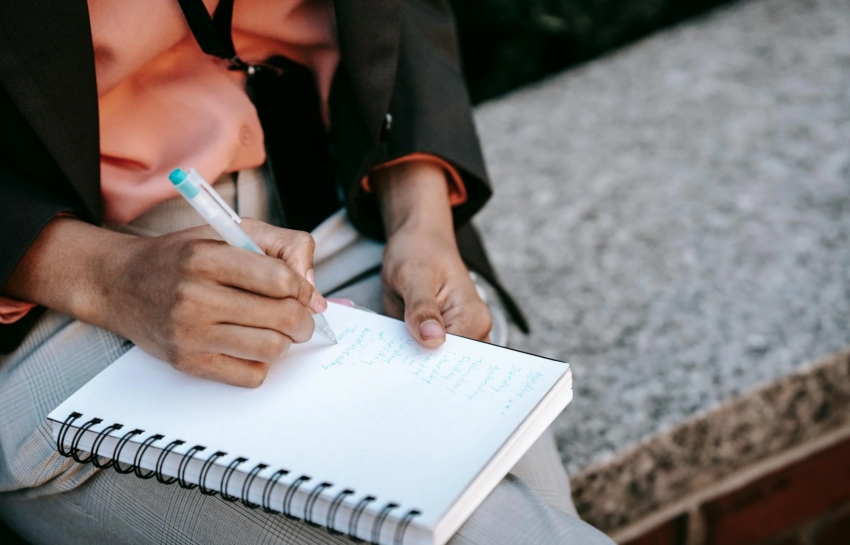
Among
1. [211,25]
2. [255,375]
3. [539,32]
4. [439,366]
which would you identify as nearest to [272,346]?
[255,375]

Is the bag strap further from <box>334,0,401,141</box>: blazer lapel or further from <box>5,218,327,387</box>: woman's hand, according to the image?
<box>5,218,327,387</box>: woman's hand

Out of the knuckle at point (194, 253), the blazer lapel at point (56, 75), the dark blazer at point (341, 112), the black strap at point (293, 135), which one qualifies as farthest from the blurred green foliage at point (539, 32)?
the knuckle at point (194, 253)

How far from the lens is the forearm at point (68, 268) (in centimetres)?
62

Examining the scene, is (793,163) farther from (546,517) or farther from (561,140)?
(546,517)

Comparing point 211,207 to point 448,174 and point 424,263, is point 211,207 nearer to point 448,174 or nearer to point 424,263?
point 424,263

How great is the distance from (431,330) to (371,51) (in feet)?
1.14

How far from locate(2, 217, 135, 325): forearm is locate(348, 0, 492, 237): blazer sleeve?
281mm

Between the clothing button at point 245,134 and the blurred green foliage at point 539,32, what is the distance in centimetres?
122

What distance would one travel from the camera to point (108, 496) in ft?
2.02

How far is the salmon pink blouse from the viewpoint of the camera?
69 centimetres

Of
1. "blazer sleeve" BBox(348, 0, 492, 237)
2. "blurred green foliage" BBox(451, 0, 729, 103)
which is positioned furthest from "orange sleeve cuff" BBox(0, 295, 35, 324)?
"blurred green foliage" BBox(451, 0, 729, 103)

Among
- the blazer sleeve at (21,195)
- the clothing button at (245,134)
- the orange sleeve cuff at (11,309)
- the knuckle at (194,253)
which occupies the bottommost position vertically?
the orange sleeve cuff at (11,309)

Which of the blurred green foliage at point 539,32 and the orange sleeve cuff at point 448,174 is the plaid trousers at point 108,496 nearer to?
the orange sleeve cuff at point 448,174

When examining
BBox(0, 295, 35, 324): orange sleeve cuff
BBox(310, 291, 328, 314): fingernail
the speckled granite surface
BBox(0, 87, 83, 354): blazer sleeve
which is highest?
BBox(0, 87, 83, 354): blazer sleeve
